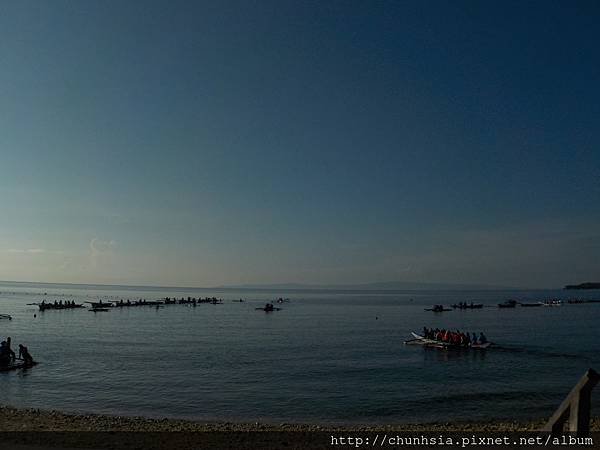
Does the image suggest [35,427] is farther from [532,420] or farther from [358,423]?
[532,420]

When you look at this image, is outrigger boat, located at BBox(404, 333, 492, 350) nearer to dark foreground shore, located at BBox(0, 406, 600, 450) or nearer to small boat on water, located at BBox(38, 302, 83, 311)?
dark foreground shore, located at BBox(0, 406, 600, 450)

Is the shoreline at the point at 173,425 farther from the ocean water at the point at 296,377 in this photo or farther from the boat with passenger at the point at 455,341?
the boat with passenger at the point at 455,341

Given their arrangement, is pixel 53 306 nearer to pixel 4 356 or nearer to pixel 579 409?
pixel 4 356

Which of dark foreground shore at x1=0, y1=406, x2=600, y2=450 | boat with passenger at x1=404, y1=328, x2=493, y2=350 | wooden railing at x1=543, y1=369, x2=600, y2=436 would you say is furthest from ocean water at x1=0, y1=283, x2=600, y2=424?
wooden railing at x1=543, y1=369, x2=600, y2=436

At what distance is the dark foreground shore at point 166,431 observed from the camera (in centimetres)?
1282

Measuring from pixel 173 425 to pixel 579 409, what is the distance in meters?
13.1

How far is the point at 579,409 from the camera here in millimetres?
8508

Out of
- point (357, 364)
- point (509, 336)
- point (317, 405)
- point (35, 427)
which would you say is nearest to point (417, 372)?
point (357, 364)

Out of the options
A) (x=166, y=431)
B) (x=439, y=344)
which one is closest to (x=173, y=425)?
(x=166, y=431)

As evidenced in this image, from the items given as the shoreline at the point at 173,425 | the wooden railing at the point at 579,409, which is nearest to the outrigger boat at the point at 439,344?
the shoreline at the point at 173,425

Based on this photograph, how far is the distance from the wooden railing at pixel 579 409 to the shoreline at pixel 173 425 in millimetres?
6626

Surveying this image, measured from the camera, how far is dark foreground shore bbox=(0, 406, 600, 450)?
12820 millimetres

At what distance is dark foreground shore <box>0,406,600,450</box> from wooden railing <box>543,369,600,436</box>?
18.6ft

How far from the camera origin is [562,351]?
40.6 meters
